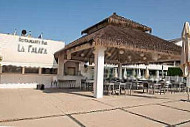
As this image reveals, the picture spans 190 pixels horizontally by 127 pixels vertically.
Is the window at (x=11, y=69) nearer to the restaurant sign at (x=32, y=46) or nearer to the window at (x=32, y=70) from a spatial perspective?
the window at (x=32, y=70)

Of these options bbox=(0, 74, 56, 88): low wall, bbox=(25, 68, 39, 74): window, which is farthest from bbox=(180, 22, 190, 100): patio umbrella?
bbox=(25, 68, 39, 74): window

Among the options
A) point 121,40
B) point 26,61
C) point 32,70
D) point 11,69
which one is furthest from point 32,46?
point 121,40

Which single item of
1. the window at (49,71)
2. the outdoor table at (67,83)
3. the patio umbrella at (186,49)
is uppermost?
the patio umbrella at (186,49)

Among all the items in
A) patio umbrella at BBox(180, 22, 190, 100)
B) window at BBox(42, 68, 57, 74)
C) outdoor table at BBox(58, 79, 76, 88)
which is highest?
patio umbrella at BBox(180, 22, 190, 100)

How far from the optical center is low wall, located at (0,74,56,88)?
17339mm

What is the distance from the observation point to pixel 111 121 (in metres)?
6.12

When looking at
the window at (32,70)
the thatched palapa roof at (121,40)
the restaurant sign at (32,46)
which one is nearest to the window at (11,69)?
the window at (32,70)

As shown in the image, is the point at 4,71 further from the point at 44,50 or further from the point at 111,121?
the point at 111,121

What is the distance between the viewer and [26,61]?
17641 mm

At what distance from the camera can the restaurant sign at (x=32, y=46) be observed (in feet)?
59.0

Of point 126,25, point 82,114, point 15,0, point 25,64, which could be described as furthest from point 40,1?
point 82,114

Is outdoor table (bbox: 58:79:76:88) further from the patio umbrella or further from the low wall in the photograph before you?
the patio umbrella

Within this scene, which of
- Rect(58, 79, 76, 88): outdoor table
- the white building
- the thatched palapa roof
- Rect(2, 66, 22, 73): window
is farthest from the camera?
Rect(58, 79, 76, 88): outdoor table

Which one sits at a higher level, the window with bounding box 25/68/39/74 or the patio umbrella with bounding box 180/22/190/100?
the patio umbrella with bounding box 180/22/190/100
